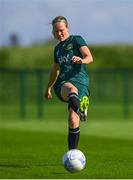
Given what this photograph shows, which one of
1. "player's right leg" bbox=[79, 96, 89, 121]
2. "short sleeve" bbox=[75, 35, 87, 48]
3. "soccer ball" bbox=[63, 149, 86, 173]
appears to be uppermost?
"short sleeve" bbox=[75, 35, 87, 48]

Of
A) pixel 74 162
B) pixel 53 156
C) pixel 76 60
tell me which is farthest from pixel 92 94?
pixel 74 162

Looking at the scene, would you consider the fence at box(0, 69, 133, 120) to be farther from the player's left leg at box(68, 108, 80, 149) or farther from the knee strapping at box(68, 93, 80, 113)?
the knee strapping at box(68, 93, 80, 113)

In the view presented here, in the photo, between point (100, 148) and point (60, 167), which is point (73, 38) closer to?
point (60, 167)

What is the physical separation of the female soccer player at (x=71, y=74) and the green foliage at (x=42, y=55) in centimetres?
2973

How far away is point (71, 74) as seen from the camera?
10820 millimetres

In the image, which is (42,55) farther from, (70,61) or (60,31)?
(60,31)

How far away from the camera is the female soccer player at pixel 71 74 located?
1043 centimetres

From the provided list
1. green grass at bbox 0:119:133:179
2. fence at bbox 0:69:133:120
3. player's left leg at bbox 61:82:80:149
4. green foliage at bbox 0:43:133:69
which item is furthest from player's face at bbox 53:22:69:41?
green foliage at bbox 0:43:133:69

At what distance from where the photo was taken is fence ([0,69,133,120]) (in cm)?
3067

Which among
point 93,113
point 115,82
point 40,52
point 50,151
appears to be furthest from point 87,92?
point 40,52

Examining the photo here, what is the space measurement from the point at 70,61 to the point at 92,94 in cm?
2540

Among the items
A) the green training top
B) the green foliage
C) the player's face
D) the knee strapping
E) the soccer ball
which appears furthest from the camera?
the green foliage

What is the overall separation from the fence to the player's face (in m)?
19.1

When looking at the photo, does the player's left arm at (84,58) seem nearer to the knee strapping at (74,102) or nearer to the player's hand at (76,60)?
the player's hand at (76,60)
